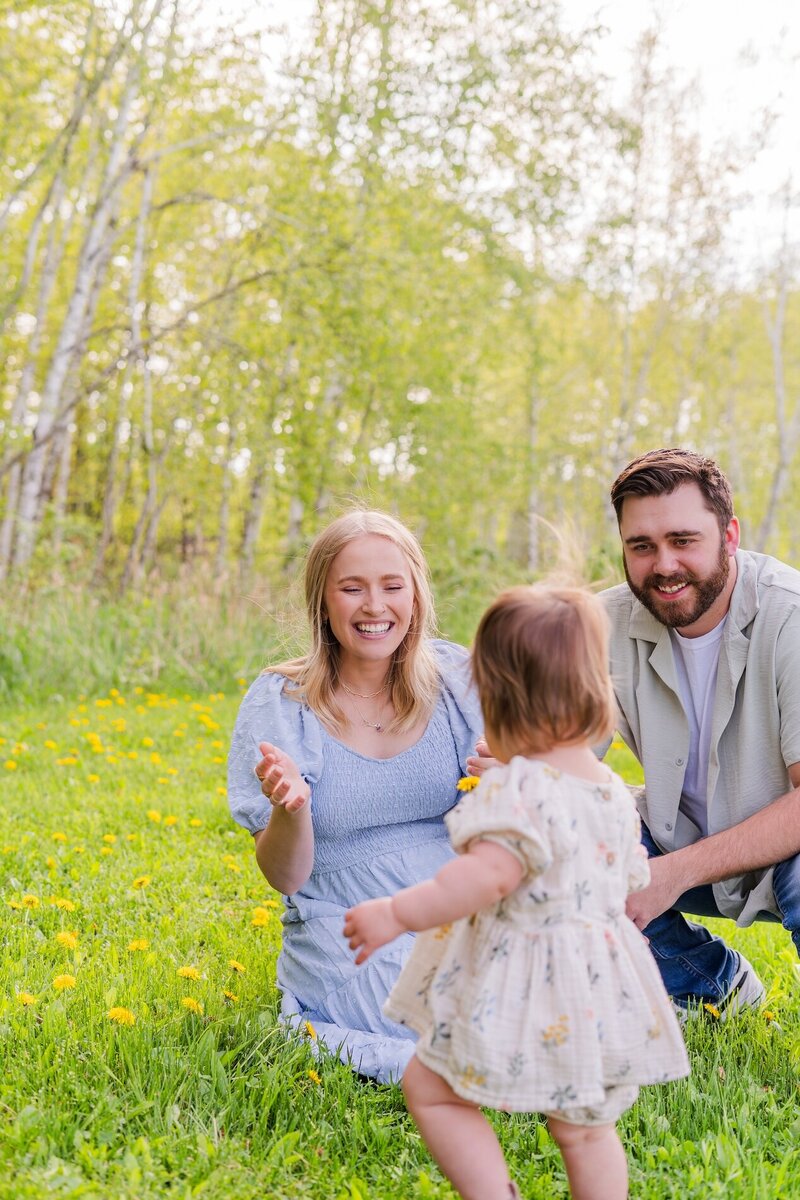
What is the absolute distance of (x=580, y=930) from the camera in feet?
5.50

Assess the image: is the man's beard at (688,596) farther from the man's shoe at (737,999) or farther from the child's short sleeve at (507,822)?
the child's short sleeve at (507,822)

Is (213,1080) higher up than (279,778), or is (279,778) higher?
(279,778)

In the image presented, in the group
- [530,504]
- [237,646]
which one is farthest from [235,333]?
[530,504]

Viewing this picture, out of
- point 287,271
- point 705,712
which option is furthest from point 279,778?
point 287,271

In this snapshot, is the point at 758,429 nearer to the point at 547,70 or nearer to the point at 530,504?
the point at 530,504

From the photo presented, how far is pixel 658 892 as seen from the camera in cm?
262

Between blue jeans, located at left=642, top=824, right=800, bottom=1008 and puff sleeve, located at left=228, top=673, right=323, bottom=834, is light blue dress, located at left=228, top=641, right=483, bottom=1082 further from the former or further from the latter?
blue jeans, located at left=642, top=824, right=800, bottom=1008

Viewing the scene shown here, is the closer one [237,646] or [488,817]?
[488,817]

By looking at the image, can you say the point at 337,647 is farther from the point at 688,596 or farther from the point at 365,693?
the point at 688,596

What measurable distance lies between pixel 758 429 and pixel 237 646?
21864mm

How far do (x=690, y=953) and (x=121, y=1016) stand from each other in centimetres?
168

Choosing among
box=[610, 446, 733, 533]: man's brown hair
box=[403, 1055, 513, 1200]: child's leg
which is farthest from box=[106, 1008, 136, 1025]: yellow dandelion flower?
box=[610, 446, 733, 533]: man's brown hair

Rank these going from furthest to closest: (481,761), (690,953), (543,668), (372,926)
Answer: (690,953) → (481,761) → (543,668) → (372,926)

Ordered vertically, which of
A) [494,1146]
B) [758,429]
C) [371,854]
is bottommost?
[494,1146]
